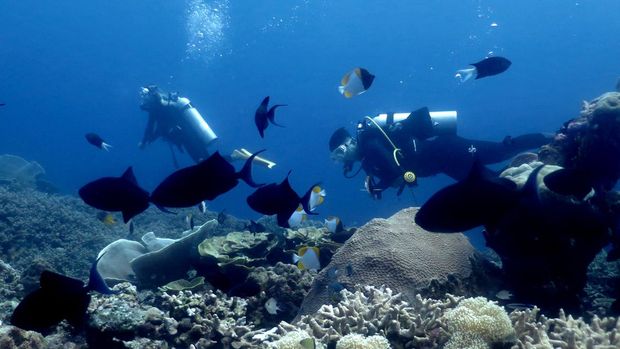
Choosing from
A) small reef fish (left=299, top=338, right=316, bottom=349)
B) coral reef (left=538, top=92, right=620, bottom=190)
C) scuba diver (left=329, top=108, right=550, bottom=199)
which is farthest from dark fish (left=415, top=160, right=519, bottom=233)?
scuba diver (left=329, top=108, right=550, bottom=199)

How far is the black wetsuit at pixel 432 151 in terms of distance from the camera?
920 centimetres

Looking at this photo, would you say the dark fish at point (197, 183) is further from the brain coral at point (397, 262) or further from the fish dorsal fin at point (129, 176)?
the brain coral at point (397, 262)

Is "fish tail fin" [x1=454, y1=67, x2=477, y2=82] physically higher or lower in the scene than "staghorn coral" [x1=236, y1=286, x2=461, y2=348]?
higher

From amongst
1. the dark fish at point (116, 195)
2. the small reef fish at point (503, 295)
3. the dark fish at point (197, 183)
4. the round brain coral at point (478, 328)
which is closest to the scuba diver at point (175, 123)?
the small reef fish at point (503, 295)

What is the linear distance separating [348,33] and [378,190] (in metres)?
117

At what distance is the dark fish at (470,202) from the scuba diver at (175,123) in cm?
1472

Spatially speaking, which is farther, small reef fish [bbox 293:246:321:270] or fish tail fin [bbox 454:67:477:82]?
fish tail fin [bbox 454:67:477:82]

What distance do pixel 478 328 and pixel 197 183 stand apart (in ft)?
7.91

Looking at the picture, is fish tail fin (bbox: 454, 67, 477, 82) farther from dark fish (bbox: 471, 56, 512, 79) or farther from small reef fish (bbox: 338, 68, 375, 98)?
small reef fish (bbox: 338, 68, 375, 98)

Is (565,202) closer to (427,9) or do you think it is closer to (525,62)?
(427,9)

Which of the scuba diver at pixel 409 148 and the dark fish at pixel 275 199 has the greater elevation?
the dark fish at pixel 275 199

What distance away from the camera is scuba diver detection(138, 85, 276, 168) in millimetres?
17156

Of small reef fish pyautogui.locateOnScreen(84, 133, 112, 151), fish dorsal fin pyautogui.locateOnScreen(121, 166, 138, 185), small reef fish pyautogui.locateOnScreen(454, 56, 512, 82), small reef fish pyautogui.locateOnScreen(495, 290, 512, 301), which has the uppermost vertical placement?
small reef fish pyautogui.locateOnScreen(84, 133, 112, 151)

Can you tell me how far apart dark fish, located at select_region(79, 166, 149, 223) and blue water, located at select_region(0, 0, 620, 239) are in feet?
280
